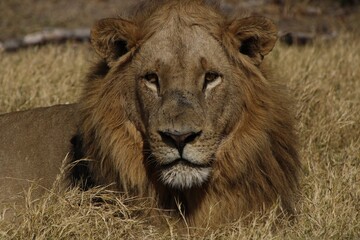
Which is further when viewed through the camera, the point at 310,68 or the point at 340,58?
the point at 340,58

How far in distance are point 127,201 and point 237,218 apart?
62cm

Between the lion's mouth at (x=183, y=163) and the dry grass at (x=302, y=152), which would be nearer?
the lion's mouth at (x=183, y=163)

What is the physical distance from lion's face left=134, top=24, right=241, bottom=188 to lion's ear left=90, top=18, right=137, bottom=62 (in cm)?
11

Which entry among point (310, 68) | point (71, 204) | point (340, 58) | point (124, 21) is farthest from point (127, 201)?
point (340, 58)

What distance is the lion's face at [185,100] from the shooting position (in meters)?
4.53

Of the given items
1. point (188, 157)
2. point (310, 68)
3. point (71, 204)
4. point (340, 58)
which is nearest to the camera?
point (188, 157)

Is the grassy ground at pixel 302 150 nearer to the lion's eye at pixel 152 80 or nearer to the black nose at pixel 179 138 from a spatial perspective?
the black nose at pixel 179 138

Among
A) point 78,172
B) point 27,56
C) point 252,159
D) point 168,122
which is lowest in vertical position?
point 27,56

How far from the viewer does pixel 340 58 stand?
8.23 m

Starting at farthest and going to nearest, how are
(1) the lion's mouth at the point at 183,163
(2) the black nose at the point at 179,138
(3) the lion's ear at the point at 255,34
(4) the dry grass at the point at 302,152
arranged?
(3) the lion's ear at the point at 255,34 < (4) the dry grass at the point at 302,152 < (1) the lion's mouth at the point at 183,163 < (2) the black nose at the point at 179,138

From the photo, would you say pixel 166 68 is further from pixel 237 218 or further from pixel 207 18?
pixel 237 218

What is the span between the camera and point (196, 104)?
464cm

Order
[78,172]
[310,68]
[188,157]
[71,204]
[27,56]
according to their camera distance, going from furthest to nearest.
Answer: [27,56] → [310,68] → [78,172] → [71,204] → [188,157]

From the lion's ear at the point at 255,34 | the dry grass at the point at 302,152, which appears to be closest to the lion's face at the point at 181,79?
the lion's ear at the point at 255,34
